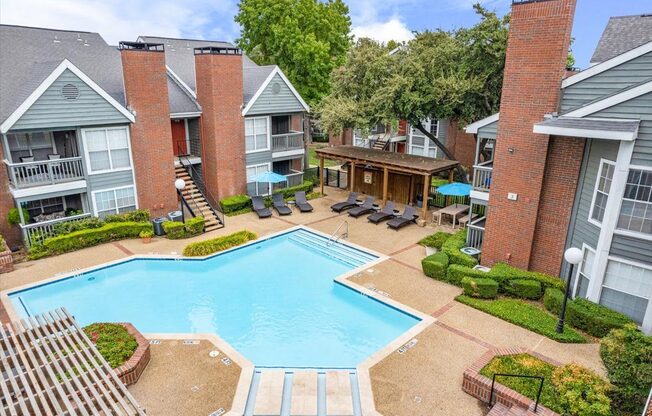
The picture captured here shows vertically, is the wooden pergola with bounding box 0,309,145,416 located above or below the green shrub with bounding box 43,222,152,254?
above

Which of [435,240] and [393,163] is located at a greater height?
[393,163]

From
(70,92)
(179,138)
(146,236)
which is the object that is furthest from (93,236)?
(179,138)

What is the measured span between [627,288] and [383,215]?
12151 millimetres

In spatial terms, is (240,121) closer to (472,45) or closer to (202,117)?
(202,117)

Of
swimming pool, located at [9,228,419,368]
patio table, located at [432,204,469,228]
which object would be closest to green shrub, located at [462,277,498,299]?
swimming pool, located at [9,228,419,368]

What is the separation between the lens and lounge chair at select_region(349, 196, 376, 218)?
22969mm

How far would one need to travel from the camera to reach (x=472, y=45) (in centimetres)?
2159

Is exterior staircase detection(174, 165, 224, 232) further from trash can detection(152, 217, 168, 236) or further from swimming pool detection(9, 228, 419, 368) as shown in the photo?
swimming pool detection(9, 228, 419, 368)

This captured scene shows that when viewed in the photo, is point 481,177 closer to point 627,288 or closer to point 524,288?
point 524,288

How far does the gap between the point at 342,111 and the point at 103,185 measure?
13.5 meters

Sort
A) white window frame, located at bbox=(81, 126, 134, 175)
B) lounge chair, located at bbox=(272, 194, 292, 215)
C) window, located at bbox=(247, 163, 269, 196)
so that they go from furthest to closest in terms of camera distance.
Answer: window, located at bbox=(247, 163, 269, 196) → lounge chair, located at bbox=(272, 194, 292, 215) → white window frame, located at bbox=(81, 126, 134, 175)

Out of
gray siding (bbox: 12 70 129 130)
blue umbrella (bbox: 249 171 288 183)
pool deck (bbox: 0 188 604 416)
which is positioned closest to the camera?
pool deck (bbox: 0 188 604 416)

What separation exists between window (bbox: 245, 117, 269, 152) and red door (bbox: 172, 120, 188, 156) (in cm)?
396

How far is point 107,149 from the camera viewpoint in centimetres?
1936
